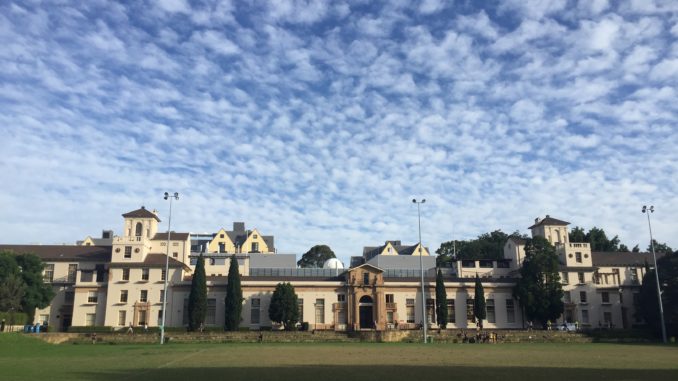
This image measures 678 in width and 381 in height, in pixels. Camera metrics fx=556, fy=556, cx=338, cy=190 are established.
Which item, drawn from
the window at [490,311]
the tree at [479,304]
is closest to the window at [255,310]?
the tree at [479,304]

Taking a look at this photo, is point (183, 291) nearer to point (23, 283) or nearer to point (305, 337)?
point (23, 283)

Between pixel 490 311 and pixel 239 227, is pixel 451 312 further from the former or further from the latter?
pixel 239 227

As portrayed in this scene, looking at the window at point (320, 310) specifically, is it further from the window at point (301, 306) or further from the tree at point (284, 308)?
the tree at point (284, 308)

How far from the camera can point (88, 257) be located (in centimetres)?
7938

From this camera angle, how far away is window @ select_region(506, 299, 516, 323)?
7906 cm

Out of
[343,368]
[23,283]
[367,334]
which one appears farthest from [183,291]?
[343,368]

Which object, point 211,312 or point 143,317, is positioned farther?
point 211,312

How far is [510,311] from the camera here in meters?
79.4

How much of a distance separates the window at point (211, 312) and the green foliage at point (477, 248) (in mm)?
51497

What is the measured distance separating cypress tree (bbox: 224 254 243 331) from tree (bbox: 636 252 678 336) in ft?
168

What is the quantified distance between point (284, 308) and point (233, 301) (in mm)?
6497

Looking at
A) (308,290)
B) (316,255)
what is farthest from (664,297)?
(316,255)

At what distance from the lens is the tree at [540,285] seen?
238 ft

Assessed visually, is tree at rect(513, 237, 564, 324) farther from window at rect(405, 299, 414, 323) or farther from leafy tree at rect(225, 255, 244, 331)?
leafy tree at rect(225, 255, 244, 331)
